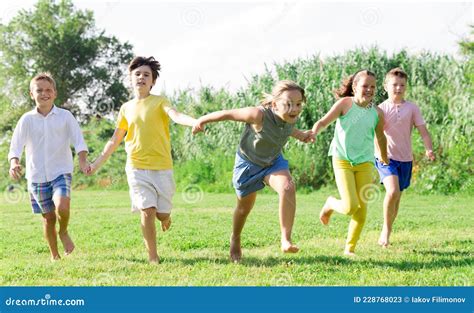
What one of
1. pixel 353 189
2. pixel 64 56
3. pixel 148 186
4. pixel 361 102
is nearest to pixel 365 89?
pixel 361 102

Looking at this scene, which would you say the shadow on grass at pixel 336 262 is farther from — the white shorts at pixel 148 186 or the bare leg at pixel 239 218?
the white shorts at pixel 148 186

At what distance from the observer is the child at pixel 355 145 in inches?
250

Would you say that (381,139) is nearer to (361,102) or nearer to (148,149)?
(361,102)

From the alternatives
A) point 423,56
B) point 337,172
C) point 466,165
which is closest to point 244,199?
point 337,172

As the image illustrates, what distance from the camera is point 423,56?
1933 cm

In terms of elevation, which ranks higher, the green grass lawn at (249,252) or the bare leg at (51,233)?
the bare leg at (51,233)

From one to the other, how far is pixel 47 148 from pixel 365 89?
3119 millimetres

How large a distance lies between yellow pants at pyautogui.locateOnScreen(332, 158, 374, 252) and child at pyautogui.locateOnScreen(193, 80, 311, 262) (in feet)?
2.20

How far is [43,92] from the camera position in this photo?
21.3 ft

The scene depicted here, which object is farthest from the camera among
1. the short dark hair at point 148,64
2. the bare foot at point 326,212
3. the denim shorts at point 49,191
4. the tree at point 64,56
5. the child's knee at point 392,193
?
the tree at point 64,56

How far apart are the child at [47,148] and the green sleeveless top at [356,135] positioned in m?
2.49

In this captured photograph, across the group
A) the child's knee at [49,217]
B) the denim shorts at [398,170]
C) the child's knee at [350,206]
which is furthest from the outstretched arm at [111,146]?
the denim shorts at [398,170]

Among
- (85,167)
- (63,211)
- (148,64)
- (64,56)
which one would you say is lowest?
(63,211)

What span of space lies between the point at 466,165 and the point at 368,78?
888cm
